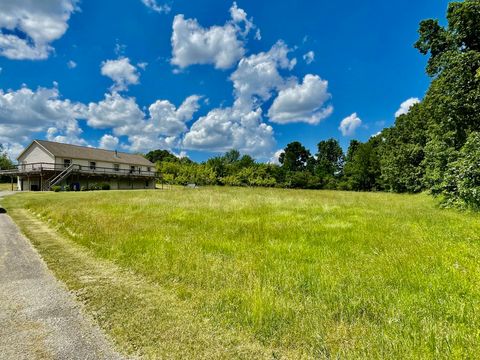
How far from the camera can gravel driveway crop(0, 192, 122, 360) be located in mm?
2842

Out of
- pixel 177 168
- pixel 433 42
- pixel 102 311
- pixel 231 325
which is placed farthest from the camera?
pixel 177 168

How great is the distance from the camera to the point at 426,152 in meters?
21.2

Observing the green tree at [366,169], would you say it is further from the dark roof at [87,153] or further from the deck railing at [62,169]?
the dark roof at [87,153]

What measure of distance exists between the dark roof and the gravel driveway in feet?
133

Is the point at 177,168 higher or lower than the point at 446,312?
higher

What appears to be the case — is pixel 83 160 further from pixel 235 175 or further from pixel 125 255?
pixel 125 255

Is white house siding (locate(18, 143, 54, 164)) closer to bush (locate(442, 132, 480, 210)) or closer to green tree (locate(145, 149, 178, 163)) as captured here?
bush (locate(442, 132, 480, 210))

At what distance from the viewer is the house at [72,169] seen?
1420 inches

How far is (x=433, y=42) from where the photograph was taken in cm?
1594

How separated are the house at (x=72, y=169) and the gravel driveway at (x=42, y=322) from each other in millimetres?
35166

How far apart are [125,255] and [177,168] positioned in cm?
5950

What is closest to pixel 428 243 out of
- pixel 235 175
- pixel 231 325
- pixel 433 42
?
pixel 231 325

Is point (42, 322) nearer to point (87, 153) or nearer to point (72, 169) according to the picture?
point (72, 169)

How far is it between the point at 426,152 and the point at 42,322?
2588 centimetres
